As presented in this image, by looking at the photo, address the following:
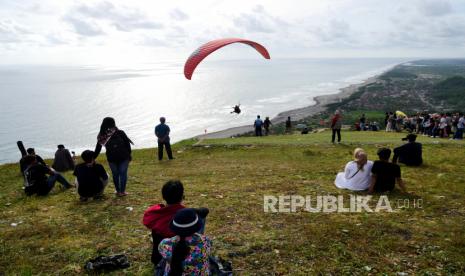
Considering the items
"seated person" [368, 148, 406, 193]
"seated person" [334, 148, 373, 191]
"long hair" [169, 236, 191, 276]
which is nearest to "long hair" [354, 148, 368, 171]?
"seated person" [334, 148, 373, 191]

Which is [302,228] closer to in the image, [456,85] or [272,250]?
[272,250]

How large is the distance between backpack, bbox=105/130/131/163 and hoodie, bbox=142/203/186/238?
541 centimetres

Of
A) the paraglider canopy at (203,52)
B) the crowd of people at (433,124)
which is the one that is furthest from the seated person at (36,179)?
the crowd of people at (433,124)

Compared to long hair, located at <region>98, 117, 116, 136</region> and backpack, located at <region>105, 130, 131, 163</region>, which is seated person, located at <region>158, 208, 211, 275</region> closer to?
backpack, located at <region>105, 130, 131, 163</region>

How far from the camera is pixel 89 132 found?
279 ft

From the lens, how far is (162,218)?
18.9ft

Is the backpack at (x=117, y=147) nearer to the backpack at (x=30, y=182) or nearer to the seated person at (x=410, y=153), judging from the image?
the backpack at (x=30, y=182)

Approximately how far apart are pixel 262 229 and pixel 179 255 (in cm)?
381

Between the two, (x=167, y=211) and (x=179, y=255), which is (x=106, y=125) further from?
(x=179, y=255)

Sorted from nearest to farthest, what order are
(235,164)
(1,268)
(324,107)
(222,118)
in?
(1,268) < (235,164) < (222,118) < (324,107)

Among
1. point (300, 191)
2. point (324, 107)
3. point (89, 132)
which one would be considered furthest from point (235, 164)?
point (324, 107)

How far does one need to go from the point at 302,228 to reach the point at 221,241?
1989 mm

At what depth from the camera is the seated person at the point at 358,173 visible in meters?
10.8

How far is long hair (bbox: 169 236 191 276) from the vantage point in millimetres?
4859
